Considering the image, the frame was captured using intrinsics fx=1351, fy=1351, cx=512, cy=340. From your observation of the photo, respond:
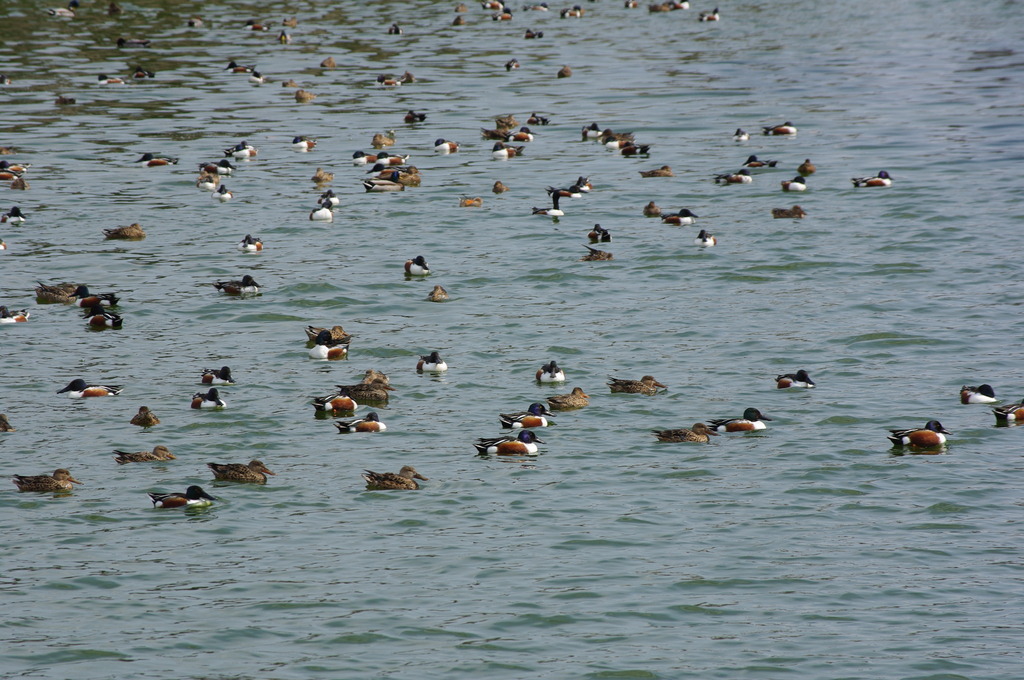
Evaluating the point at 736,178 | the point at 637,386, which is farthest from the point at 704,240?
the point at 637,386

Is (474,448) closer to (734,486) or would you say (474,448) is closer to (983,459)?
(734,486)

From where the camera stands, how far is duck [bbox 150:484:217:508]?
21609 millimetres

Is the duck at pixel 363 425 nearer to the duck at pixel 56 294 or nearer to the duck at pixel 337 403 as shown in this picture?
the duck at pixel 337 403

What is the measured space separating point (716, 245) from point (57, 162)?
965 inches

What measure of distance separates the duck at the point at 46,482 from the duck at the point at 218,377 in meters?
5.33

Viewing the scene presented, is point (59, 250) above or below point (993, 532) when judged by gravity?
above

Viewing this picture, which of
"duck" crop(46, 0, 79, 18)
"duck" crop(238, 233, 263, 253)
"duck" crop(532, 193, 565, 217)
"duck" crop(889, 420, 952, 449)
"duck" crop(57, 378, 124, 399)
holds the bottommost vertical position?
"duck" crop(889, 420, 952, 449)

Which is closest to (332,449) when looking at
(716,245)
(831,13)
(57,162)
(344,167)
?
(716,245)

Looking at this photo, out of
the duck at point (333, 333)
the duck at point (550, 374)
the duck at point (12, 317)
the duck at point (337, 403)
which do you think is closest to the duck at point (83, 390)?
the duck at point (337, 403)

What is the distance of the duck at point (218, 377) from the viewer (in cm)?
2730

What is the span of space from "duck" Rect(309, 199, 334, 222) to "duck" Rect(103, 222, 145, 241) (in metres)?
5.19

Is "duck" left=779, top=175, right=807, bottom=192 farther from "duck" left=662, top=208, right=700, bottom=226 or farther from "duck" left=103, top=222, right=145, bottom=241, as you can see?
"duck" left=103, top=222, right=145, bottom=241

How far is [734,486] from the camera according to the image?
22812 millimetres

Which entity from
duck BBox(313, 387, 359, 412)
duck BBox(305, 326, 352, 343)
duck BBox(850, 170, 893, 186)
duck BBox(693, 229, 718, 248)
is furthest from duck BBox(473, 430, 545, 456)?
duck BBox(850, 170, 893, 186)
